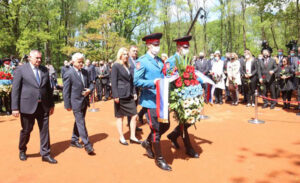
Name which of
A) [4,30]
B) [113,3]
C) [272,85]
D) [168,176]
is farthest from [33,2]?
[168,176]

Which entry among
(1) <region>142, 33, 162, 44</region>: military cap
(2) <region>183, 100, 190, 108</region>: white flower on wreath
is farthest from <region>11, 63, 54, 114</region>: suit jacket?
(2) <region>183, 100, 190, 108</region>: white flower on wreath

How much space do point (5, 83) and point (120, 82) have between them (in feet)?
21.3

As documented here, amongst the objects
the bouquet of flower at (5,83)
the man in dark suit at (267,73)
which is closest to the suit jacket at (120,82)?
the bouquet of flower at (5,83)

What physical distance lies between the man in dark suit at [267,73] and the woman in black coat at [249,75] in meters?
0.24

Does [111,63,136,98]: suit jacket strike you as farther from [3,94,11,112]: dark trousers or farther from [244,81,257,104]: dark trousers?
[3,94,11,112]: dark trousers

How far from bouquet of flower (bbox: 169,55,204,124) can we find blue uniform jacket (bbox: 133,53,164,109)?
0.34 metres

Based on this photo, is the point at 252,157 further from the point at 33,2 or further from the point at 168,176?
the point at 33,2

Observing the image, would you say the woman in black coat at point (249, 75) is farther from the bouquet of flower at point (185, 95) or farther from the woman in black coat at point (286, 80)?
the bouquet of flower at point (185, 95)

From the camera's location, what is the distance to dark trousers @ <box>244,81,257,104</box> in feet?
32.3

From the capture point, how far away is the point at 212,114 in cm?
863

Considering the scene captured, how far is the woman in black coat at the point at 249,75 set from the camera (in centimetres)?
970

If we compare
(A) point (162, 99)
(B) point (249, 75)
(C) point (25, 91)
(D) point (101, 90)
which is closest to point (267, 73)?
(B) point (249, 75)

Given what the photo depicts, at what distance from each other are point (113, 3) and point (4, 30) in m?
16.2

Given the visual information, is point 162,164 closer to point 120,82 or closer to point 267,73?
Result: point 120,82
